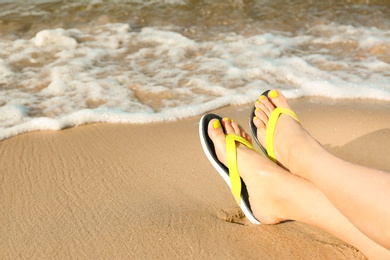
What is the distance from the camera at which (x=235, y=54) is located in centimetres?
446

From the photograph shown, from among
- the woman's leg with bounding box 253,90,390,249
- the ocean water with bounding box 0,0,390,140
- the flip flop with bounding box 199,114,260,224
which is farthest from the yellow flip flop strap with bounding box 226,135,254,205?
the ocean water with bounding box 0,0,390,140

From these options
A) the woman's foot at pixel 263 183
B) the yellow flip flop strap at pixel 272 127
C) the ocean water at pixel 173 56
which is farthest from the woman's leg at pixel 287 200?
the ocean water at pixel 173 56

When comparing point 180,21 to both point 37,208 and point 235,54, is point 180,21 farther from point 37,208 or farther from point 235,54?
point 37,208

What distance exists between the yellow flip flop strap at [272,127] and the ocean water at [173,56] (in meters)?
0.88

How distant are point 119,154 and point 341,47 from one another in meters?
2.72

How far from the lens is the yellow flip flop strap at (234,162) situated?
7.51 feet

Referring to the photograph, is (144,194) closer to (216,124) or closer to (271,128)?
(216,124)

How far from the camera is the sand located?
2045 mm

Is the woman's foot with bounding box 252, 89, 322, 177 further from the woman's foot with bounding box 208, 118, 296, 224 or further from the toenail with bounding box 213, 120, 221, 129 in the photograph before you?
the toenail with bounding box 213, 120, 221, 129

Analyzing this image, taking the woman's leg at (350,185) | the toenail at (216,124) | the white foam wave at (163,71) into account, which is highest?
the woman's leg at (350,185)

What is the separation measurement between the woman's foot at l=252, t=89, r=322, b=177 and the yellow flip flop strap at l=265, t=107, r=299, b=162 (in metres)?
0.02

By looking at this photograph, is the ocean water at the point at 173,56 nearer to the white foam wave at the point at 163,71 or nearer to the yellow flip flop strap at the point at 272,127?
the white foam wave at the point at 163,71

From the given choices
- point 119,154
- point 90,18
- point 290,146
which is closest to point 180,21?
point 90,18

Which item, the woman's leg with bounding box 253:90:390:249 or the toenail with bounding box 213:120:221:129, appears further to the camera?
the toenail with bounding box 213:120:221:129
